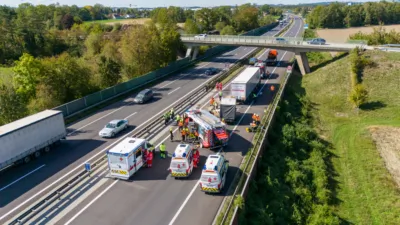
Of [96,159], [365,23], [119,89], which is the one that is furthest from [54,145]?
[365,23]

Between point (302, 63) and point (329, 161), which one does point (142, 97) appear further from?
point (302, 63)

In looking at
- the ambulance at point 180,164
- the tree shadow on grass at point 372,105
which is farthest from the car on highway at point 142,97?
the tree shadow on grass at point 372,105

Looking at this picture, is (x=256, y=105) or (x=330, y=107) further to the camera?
(x=330, y=107)

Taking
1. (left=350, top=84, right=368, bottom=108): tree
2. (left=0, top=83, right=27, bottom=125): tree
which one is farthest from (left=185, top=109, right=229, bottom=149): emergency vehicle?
(left=350, top=84, right=368, bottom=108): tree

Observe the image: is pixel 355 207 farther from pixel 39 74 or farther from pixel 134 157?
pixel 39 74

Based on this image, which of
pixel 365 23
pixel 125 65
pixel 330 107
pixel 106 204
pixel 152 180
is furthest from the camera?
pixel 365 23

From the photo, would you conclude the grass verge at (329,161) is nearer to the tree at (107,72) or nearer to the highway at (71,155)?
the highway at (71,155)

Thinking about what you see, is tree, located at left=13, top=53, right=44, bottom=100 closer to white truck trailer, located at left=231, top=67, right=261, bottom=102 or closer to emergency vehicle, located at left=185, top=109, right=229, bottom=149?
emergency vehicle, located at left=185, top=109, right=229, bottom=149
